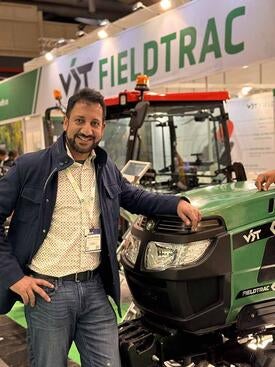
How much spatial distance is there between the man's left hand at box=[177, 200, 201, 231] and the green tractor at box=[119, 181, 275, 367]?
40 millimetres

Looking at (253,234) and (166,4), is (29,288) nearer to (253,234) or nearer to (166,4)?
(253,234)

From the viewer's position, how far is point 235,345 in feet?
7.00

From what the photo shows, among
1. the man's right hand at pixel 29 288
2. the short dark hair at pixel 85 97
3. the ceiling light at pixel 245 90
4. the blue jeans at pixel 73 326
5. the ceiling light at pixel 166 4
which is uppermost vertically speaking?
the ceiling light at pixel 166 4

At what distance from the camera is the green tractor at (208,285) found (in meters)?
1.94

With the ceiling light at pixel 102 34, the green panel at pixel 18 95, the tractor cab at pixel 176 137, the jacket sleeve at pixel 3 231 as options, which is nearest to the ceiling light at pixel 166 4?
the ceiling light at pixel 102 34

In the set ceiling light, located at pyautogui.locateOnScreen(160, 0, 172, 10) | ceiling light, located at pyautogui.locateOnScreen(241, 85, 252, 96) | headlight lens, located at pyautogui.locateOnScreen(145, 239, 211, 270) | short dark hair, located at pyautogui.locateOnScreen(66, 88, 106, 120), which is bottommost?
headlight lens, located at pyautogui.locateOnScreen(145, 239, 211, 270)

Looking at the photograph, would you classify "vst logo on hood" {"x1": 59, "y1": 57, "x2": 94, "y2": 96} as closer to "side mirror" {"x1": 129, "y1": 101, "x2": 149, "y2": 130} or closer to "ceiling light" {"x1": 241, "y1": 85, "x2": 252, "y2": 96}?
"ceiling light" {"x1": 241, "y1": 85, "x2": 252, "y2": 96}

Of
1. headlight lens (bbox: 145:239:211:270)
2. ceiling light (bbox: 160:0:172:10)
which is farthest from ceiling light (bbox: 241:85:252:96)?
headlight lens (bbox: 145:239:211:270)

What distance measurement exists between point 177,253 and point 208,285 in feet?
0.54

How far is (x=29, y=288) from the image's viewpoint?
5.70ft

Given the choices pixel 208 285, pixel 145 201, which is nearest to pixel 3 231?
pixel 145 201

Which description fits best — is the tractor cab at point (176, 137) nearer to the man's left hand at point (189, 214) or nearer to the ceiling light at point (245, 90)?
the man's left hand at point (189, 214)

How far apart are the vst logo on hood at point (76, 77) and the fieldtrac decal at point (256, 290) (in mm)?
5883

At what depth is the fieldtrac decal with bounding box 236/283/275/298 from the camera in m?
1.99
